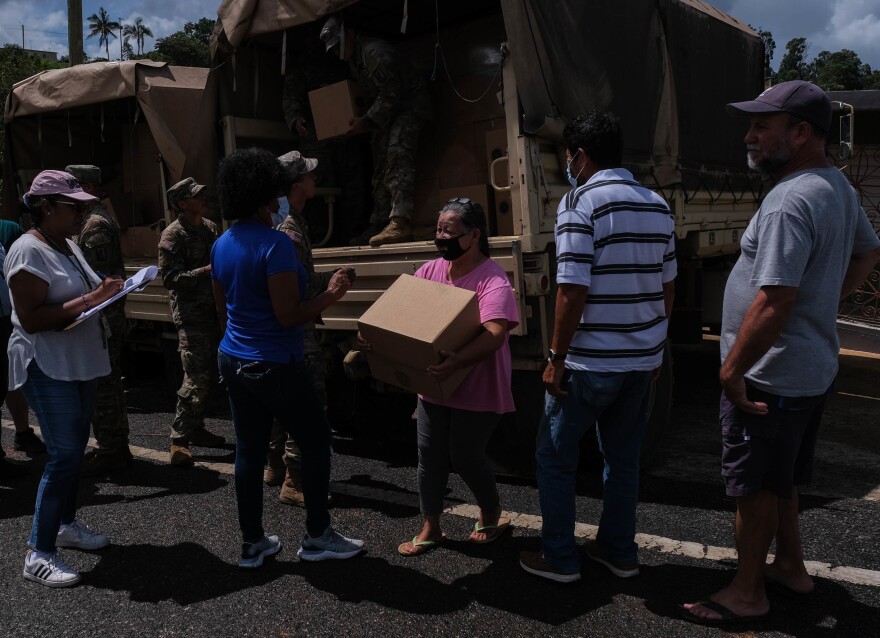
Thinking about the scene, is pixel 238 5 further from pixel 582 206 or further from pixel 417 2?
pixel 582 206

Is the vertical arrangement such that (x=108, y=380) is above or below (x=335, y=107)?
below

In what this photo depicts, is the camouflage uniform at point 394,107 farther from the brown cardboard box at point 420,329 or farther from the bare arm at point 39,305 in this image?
the bare arm at point 39,305

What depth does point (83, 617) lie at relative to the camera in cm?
291

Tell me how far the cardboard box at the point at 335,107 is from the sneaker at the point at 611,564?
10.9 ft

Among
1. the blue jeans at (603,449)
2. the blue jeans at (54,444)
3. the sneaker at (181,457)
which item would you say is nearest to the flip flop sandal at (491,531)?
the blue jeans at (603,449)

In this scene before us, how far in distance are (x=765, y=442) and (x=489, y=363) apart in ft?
3.75

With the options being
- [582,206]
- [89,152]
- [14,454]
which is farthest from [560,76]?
[89,152]

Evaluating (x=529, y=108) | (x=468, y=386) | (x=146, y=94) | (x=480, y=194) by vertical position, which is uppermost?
(x=146, y=94)

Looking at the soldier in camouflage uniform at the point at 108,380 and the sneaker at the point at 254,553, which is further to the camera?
the soldier in camouflage uniform at the point at 108,380

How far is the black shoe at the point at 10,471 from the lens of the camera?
186 inches

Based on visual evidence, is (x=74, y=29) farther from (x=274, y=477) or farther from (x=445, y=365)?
(x=445, y=365)

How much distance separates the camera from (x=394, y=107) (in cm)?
505

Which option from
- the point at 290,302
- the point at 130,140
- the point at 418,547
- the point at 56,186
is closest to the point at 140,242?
the point at 130,140

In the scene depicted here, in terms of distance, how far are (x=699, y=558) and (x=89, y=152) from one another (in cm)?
765
